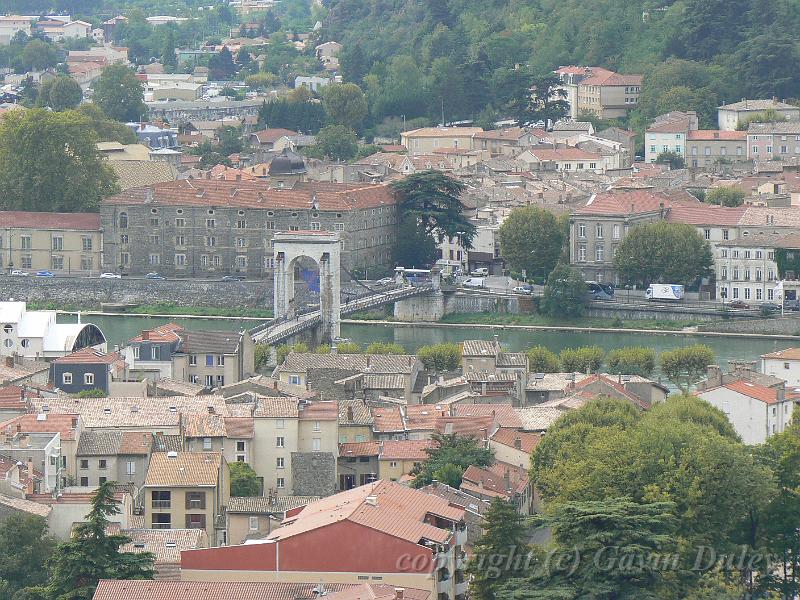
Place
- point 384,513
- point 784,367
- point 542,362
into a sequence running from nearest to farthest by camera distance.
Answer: point 384,513 → point 784,367 → point 542,362

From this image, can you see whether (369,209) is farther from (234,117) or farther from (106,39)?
(106,39)

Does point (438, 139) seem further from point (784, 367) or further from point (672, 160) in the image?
point (784, 367)

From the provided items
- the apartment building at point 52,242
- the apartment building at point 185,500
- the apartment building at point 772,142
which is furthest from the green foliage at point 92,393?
the apartment building at point 772,142

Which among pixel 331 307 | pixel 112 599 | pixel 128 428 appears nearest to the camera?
pixel 112 599

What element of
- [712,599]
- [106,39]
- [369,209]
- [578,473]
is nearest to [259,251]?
[369,209]

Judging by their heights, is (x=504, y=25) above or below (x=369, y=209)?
above

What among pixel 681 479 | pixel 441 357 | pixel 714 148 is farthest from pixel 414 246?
pixel 681 479

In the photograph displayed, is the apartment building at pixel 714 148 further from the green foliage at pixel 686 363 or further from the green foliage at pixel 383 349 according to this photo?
the green foliage at pixel 686 363
